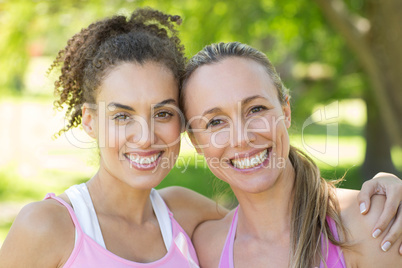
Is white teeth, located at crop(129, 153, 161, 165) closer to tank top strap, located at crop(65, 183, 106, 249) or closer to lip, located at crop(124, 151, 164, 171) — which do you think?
lip, located at crop(124, 151, 164, 171)

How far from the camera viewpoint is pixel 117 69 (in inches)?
98.9

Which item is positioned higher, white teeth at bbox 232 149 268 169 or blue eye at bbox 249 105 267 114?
blue eye at bbox 249 105 267 114

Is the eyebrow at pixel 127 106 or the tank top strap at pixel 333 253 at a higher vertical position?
the eyebrow at pixel 127 106

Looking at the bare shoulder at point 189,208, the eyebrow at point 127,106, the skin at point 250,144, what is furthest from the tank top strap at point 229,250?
the eyebrow at point 127,106

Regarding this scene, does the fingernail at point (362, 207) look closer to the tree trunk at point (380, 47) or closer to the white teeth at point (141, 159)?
the white teeth at point (141, 159)

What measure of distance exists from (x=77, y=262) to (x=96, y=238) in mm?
152

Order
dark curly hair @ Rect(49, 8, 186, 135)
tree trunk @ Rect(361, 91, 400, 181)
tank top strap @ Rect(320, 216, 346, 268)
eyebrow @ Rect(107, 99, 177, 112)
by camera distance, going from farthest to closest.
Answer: tree trunk @ Rect(361, 91, 400, 181), dark curly hair @ Rect(49, 8, 186, 135), eyebrow @ Rect(107, 99, 177, 112), tank top strap @ Rect(320, 216, 346, 268)

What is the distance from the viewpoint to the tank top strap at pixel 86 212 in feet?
7.84

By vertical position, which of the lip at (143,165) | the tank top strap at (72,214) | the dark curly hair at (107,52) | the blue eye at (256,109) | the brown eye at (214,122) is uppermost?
the dark curly hair at (107,52)

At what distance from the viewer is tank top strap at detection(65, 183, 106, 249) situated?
239 centimetres

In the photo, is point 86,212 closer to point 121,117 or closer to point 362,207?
point 121,117

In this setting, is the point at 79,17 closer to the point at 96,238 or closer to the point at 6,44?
the point at 6,44

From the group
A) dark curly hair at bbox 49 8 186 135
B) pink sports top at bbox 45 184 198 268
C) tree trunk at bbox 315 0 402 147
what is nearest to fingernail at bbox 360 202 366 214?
pink sports top at bbox 45 184 198 268

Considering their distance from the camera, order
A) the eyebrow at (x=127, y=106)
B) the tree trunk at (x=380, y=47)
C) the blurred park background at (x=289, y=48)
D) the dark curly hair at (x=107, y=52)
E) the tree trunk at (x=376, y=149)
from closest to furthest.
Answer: the eyebrow at (x=127, y=106), the dark curly hair at (x=107, y=52), the tree trunk at (x=380, y=47), the blurred park background at (x=289, y=48), the tree trunk at (x=376, y=149)
